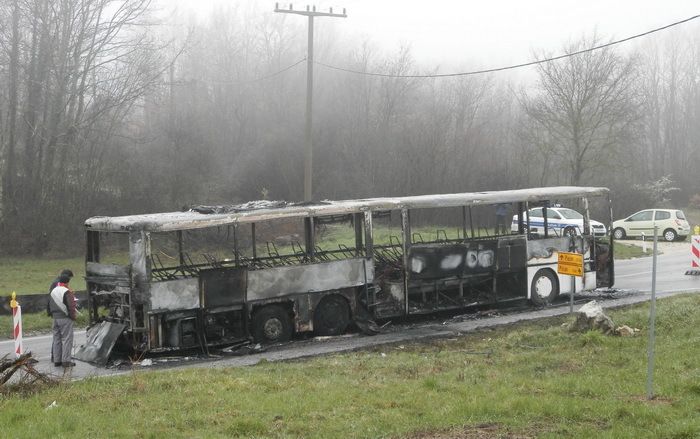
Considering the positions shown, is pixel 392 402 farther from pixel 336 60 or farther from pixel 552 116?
pixel 336 60

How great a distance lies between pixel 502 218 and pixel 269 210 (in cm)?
619

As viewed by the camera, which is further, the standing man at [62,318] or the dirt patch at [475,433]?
the standing man at [62,318]

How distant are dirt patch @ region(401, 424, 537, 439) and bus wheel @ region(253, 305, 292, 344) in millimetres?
7762

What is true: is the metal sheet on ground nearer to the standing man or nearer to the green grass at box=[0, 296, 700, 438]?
the standing man

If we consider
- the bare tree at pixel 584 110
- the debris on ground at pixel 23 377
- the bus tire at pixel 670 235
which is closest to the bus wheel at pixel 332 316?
the debris on ground at pixel 23 377

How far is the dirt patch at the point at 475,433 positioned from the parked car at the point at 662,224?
111 feet

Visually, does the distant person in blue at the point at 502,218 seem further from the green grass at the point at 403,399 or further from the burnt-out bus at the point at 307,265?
the green grass at the point at 403,399

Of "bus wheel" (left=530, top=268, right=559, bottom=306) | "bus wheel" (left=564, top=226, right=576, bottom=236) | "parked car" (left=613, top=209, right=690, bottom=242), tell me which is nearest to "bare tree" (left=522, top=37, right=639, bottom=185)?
"parked car" (left=613, top=209, right=690, bottom=242)

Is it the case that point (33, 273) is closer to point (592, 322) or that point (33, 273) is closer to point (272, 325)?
point (272, 325)

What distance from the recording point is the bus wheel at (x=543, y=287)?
19.5 meters

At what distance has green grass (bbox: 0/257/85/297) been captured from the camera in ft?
79.5

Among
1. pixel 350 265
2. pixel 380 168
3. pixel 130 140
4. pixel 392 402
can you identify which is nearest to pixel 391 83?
pixel 380 168

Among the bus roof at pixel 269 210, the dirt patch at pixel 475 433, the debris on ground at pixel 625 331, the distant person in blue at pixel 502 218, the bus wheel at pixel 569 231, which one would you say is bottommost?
the debris on ground at pixel 625 331

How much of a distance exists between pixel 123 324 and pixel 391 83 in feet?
138
